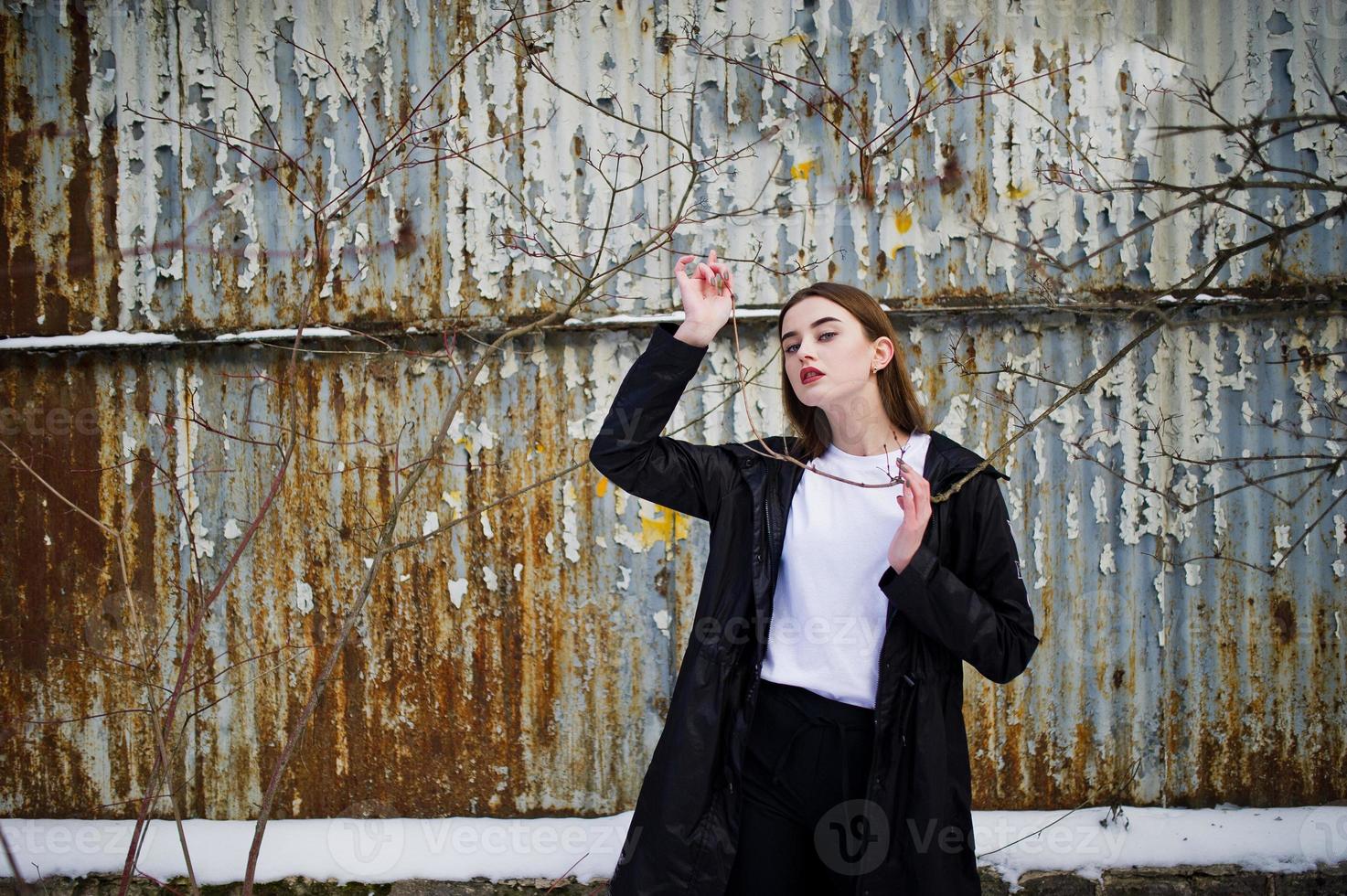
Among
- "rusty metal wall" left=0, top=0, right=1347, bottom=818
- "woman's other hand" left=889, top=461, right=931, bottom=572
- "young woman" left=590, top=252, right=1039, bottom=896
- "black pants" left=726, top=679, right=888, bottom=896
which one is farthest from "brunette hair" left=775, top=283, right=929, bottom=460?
"rusty metal wall" left=0, top=0, right=1347, bottom=818

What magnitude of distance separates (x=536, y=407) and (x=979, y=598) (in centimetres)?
189

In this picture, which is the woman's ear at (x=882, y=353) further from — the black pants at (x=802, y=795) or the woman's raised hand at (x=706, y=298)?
the black pants at (x=802, y=795)

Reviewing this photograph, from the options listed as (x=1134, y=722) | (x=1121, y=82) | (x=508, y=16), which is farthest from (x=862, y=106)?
(x=1134, y=722)

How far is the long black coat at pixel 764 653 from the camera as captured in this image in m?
1.89

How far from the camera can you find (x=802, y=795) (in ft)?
6.47

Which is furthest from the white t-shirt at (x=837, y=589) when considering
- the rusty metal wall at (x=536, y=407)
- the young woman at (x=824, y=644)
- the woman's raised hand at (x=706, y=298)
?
the rusty metal wall at (x=536, y=407)

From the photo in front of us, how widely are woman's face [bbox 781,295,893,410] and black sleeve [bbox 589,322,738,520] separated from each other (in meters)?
0.23

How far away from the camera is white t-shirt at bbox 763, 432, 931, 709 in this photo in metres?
1.97

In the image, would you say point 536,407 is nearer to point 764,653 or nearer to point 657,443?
point 657,443

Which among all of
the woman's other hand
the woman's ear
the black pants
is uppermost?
the woman's ear


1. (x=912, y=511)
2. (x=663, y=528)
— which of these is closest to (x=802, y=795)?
(x=912, y=511)

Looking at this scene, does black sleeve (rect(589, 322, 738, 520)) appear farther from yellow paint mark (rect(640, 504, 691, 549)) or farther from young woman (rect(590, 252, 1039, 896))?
yellow paint mark (rect(640, 504, 691, 549))

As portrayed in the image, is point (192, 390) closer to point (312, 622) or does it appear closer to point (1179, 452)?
point (312, 622)

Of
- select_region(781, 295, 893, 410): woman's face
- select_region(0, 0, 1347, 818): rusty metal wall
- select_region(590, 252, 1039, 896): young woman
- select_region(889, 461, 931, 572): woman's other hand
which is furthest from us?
select_region(0, 0, 1347, 818): rusty metal wall
